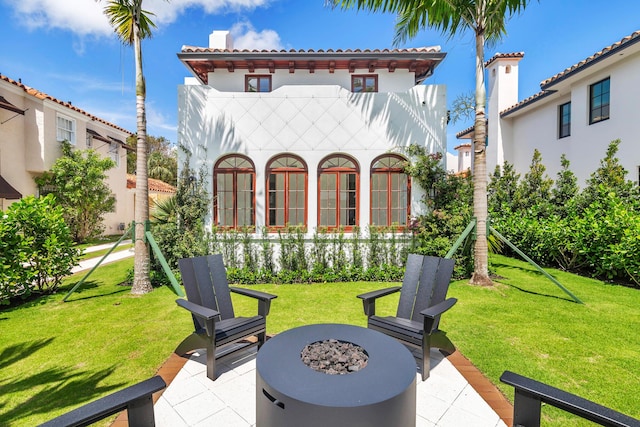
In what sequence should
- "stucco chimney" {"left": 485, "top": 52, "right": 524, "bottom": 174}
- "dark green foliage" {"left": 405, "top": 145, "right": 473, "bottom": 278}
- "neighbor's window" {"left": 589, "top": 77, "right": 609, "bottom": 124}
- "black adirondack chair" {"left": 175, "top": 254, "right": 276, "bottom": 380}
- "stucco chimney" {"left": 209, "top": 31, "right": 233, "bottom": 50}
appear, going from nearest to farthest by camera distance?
"black adirondack chair" {"left": 175, "top": 254, "right": 276, "bottom": 380}, "dark green foliage" {"left": 405, "top": 145, "right": 473, "bottom": 278}, "neighbor's window" {"left": 589, "top": 77, "right": 609, "bottom": 124}, "stucco chimney" {"left": 209, "top": 31, "right": 233, "bottom": 50}, "stucco chimney" {"left": 485, "top": 52, "right": 524, "bottom": 174}

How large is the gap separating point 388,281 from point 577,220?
682 centimetres

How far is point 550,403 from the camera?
7.54ft

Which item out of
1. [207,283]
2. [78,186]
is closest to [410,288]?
[207,283]

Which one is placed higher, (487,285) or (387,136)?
(387,136)

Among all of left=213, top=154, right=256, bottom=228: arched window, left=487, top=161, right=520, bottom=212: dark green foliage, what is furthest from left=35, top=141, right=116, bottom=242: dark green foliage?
left=487, top=161, right=520, bottom=212: dark green foliage

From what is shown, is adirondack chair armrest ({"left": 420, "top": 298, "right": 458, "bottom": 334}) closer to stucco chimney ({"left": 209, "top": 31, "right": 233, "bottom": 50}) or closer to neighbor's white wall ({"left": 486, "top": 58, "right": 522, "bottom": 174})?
stucco chimney ({"left": 209, "top": 31, "right": 233, "bottom": 50})

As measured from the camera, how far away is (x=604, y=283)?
9.02m

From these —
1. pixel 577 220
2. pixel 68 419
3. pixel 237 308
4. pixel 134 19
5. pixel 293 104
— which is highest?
pixel 134 19

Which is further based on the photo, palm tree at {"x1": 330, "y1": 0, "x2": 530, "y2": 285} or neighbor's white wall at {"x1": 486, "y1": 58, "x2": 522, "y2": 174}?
neighbor's white wall at {"x1": 486, "y1": 58, "x2": 522, "y2": 174}

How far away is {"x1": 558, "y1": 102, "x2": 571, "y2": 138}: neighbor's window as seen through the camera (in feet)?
51.4

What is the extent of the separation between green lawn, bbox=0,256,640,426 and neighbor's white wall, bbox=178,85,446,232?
151 inches

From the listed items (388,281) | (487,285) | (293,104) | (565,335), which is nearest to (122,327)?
(388,281)

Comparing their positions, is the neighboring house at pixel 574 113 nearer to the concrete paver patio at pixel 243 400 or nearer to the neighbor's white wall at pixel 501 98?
the neighbor's white wall at pixel 501 98

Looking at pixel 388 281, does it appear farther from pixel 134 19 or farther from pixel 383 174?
pixel 134 19
